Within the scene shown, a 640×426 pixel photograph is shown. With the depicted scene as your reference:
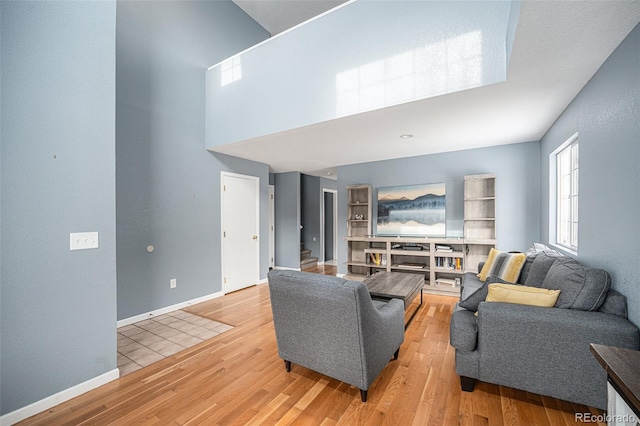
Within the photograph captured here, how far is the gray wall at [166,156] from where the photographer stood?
3.56 meters

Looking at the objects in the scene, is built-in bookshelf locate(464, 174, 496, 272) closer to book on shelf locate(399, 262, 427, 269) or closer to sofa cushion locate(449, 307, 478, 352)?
book on shelf locate(399, 262, 427, 269)

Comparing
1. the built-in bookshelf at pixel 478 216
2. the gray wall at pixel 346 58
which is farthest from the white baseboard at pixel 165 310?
the built-in bookshelf at pixel 478 216

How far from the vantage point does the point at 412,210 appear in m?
5.13

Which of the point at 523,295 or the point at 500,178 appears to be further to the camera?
the point at 500,178

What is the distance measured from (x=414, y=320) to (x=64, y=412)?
3.34m

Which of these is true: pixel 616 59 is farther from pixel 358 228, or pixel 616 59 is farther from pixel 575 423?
pixel 358 228

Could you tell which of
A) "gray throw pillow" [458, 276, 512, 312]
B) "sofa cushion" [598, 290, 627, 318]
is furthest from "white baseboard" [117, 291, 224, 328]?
"sofa cushion" [598, 290, 627, 318]

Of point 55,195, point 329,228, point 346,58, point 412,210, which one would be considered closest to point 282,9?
point 346,58

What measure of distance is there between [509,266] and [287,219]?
481 centimetres

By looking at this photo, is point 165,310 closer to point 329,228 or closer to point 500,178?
point 329,228

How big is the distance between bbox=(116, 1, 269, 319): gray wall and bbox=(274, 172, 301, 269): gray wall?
208 centimetres

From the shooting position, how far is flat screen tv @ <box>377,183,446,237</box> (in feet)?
16.1

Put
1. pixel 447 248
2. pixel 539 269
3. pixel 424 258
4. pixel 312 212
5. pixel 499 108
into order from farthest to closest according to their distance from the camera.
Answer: pixel 312 212 < pixel 424 258 < pixel 447 248 < pixel 499 108 < pixel 539 269

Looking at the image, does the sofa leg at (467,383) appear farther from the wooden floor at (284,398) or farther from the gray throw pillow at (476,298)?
the gray throw pillow at (476,298)
